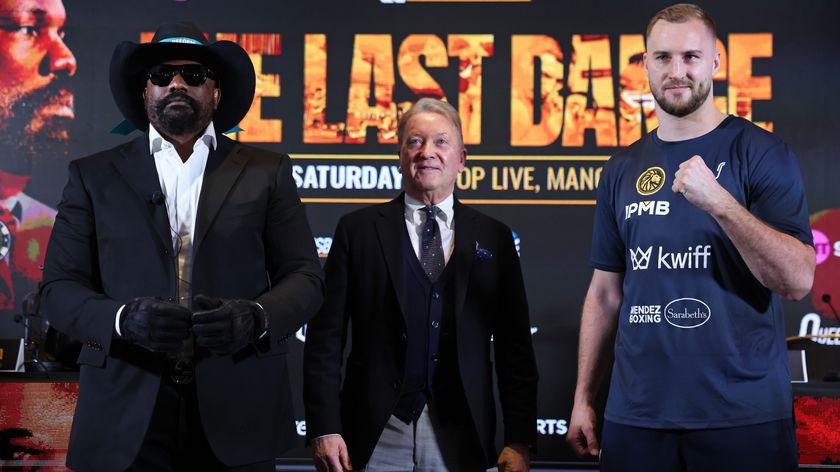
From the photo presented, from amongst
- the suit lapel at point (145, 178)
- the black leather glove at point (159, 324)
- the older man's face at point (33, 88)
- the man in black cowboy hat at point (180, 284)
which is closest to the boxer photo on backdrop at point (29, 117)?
the older man's face at point (33, 88)

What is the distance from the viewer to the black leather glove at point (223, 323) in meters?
1.85

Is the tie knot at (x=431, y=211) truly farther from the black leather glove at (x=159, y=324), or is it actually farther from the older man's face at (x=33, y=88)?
the older man's face at (x=33, y=88)

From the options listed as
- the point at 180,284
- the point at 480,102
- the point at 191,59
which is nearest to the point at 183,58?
the point at 191,59

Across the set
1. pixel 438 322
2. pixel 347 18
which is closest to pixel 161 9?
pixel 347 18

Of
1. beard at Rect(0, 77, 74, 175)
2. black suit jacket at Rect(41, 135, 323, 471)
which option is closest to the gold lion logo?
black suit jacket at Rect(41, 135, 323, 471)

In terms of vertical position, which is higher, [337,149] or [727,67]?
[727,67]

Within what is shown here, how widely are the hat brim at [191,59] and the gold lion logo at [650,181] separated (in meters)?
1.02

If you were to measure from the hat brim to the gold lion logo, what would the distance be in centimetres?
102

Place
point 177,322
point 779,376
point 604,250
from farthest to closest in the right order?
point 604,250 → point 779,376 → point 177,322

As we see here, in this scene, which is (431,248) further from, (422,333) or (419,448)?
(419,448)

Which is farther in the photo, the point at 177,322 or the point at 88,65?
the point at 88,65

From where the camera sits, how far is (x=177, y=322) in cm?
187

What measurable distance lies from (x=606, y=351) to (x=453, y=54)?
3078mm

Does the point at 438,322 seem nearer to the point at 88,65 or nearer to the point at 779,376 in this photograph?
the point at 779,376
